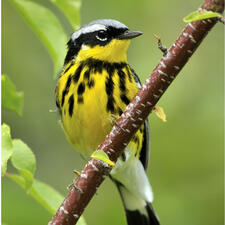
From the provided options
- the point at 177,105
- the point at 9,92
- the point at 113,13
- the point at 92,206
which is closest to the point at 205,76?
the point at 177,105

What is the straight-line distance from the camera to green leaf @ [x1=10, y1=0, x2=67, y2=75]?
2619 millimetres

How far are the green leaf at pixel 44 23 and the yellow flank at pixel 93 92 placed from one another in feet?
2.68

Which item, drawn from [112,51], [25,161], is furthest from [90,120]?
[25,161]

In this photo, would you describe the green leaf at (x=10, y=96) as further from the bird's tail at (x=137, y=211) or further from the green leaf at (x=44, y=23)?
the bird's tail at (x=137, y=211)

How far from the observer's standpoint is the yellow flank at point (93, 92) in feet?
11.6

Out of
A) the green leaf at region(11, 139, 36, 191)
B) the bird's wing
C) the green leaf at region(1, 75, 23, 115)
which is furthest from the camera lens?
the bird's wing

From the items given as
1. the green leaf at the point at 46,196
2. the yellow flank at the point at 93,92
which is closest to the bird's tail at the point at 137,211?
the yellow flank at the point at 93,92

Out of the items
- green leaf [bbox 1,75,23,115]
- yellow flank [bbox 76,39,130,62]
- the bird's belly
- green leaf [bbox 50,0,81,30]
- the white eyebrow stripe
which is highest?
green leaf [bbox 50,0,81,30]

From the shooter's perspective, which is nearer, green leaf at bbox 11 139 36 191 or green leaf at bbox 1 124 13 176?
green leaf at bbox 1 124 13 176

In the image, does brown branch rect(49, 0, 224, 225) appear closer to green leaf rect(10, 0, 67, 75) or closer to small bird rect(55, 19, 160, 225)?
green leaf rect(10, 0, 67, 75)

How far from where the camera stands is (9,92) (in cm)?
255

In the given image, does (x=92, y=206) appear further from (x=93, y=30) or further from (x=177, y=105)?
(x=93, y=30)

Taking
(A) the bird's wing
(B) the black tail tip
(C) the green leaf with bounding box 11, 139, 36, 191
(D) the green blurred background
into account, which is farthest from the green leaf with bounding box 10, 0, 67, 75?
(B) the black tail tip

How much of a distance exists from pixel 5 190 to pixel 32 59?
172cm
